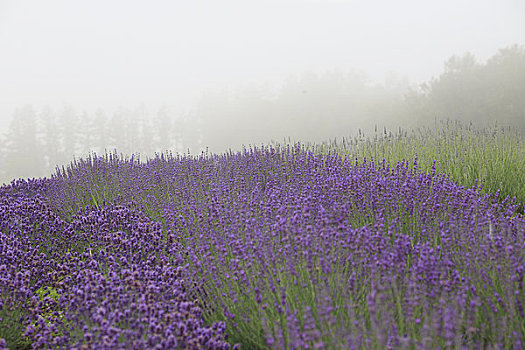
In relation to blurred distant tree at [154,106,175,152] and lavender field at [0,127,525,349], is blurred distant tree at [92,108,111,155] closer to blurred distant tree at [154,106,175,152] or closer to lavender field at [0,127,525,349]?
blurred distant tree at [154,106,175,152]

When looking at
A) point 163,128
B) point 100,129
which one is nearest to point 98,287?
point 163,128

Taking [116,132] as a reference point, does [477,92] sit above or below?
above

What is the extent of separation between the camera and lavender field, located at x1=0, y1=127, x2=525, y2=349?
5.48ft

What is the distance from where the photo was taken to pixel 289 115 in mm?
31250

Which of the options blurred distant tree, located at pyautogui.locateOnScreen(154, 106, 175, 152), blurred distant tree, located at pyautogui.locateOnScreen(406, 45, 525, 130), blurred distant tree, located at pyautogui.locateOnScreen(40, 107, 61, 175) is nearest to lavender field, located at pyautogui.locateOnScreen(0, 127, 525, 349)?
blurred distant tree, located at pyautogui.locateOnScreen(406, 45, 525, 130)

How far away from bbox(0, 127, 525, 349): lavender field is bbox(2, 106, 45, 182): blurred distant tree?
122 ft

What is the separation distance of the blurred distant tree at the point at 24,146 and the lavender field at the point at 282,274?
37271 millimetres

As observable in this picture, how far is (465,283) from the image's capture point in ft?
6.24

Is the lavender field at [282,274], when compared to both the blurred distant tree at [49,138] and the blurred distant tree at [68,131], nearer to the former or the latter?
the blurred distant tree at [68,131]

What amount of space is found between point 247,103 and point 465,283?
35.1 m

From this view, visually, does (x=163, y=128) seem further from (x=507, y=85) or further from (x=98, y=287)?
(x=98, y=287)

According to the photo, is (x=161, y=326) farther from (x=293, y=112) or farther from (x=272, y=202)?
(x=293, y=112)

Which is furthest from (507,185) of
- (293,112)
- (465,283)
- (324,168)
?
(293,112)

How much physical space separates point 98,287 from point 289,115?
29.8 metres
